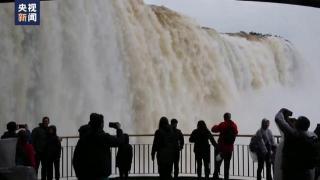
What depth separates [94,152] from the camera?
5695mm

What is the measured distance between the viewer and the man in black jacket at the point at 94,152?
569cm

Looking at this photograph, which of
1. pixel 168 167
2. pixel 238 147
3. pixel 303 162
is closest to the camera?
pixel 303 162

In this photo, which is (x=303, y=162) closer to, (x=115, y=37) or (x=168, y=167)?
(x=168, y=167)

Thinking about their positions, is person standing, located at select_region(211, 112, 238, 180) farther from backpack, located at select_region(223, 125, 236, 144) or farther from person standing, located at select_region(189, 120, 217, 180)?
person standing, located at select_region(189, 120, 217, 180)

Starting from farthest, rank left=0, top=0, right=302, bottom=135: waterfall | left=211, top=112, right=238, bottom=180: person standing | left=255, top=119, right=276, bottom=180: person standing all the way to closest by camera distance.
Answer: left=0, top=0, right=302, bottom=135: waterfall
left=255, top=119, right=276, bottom=180: person standing
left=211, top=112, right=238, bottom=180: person standing

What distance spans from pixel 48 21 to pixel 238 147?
5.93 metres

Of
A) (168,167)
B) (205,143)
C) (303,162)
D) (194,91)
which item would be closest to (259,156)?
(205,143)

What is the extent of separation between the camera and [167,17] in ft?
53.9

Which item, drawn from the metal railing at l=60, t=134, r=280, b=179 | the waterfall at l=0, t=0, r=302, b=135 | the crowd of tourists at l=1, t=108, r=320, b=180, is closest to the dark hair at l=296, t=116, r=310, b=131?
the crowd of tourists at l=1, t=108, r=320, b=180

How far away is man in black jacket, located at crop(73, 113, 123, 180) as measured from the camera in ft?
18.7

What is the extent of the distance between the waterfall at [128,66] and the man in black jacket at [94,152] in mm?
8909

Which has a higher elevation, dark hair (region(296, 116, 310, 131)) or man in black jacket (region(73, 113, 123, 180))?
dark hair (region(296, 116, 310, 131))

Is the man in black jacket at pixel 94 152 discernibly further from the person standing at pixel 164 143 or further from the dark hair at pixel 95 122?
the person standing at pixel 164 143

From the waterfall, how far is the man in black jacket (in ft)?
29.2
